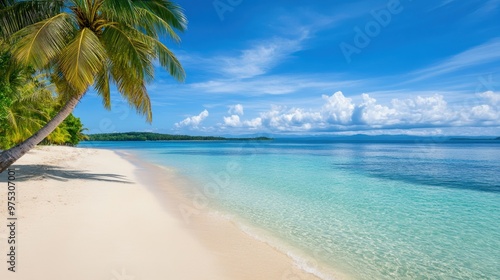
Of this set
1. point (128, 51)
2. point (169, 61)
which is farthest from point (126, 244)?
point (169, 61)

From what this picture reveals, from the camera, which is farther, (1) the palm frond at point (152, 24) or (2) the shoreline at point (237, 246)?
(1) the palm frond at point (152, 24)

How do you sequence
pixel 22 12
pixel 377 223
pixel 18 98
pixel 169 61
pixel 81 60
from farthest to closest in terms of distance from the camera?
pixel 18 98 → pixel 169 61 → pixel 22 12 → pixel 377 223 → pixel 81 60

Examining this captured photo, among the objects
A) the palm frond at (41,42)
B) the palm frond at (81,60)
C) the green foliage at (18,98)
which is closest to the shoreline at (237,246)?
the palm frond at (81,60)

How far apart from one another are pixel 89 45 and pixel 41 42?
108 centimetres

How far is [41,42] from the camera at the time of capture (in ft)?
24.3

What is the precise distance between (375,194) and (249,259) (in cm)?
917

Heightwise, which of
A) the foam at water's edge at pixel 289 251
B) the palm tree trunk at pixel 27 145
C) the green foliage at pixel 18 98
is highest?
the green foliage at pixel 18 98

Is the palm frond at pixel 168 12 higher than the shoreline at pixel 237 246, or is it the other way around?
the palm frond at pixel 168 12

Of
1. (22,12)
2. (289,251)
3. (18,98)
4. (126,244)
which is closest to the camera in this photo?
(126,244)

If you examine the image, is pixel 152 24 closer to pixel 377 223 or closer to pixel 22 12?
pixel 22 12

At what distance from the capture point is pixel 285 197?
451 inches

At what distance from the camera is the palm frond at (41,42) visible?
23.6 feet

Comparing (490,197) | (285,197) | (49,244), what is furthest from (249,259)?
(490,197)

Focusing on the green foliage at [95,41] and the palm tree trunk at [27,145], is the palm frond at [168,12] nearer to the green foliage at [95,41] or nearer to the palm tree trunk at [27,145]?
the green foliage at [95,41]
